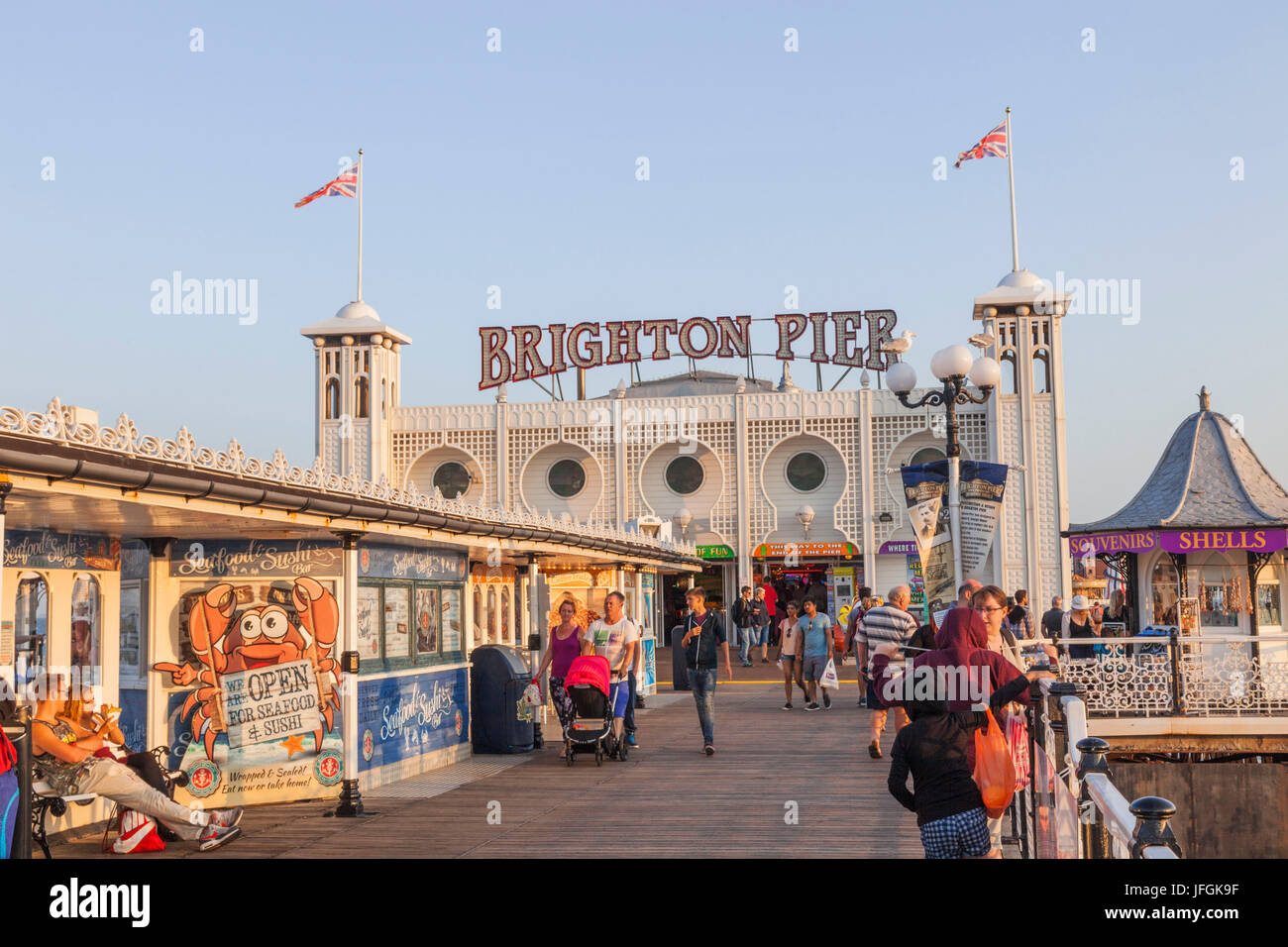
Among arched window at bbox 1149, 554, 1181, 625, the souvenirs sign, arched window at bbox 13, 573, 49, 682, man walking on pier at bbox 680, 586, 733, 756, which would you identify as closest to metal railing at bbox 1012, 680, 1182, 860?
man walking on pier at bbox 680, 586, 733, 756

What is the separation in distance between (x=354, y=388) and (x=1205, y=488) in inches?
1045

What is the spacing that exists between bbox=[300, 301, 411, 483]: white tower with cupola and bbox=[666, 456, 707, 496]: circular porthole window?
930 cm

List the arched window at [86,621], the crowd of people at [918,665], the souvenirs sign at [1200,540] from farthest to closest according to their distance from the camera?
the souvenirs sign at [1200,540] < the arched window at [86,621] < the crowd of people at [918,665]

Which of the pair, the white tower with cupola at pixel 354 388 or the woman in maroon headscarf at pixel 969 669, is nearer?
the woman in maroon headscarf at pixel 969 669

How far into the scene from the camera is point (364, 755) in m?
10.7

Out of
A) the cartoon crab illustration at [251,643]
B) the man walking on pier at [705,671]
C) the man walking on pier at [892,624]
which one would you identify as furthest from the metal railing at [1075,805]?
the cartoon crab illustration at [251,643]

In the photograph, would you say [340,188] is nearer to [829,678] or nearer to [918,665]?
[829,678]

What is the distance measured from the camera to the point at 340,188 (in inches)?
1024

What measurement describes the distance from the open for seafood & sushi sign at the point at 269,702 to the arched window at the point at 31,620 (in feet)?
5.26

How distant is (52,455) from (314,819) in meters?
4.54

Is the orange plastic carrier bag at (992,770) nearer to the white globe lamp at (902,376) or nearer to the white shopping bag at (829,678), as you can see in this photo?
the white globe lamp at (902,376)

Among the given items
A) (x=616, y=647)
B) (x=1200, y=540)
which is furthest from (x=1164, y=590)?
(x=616, y=647)

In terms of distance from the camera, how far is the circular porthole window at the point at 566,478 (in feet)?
123
